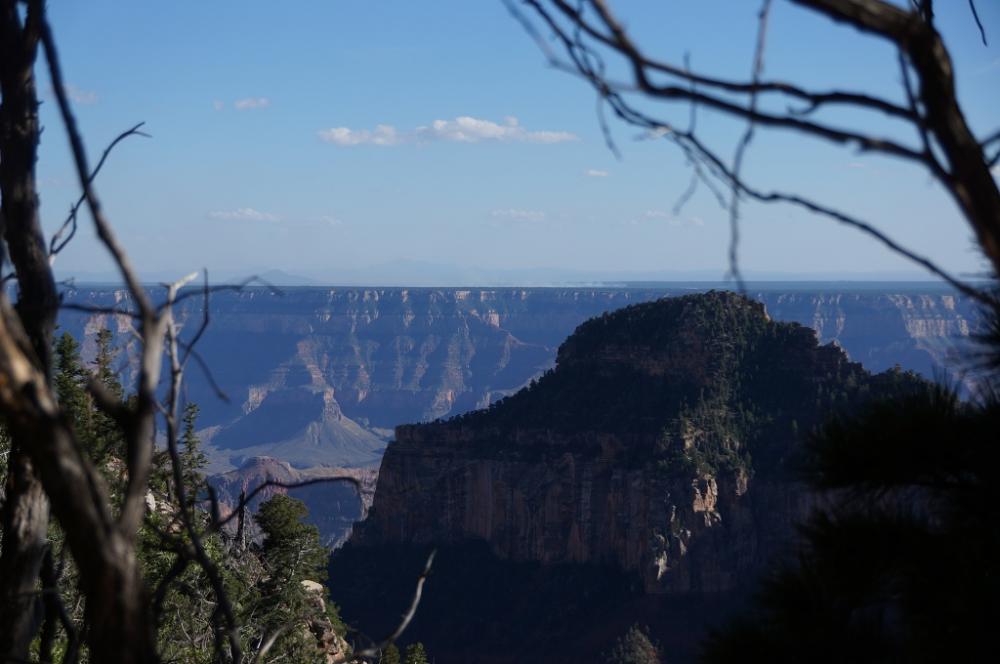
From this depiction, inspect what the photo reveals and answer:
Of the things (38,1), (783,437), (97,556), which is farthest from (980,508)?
(783,437)

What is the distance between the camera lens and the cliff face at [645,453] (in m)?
57.5

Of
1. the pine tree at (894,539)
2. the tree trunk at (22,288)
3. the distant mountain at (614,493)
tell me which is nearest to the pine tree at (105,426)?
the tree trunk at (22,288)

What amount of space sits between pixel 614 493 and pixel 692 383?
783 cm

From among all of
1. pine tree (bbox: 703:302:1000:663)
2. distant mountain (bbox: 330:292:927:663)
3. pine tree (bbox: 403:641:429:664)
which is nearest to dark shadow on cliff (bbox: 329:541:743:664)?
distant mountain (bbox: 330:292:927:663)

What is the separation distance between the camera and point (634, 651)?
159ft

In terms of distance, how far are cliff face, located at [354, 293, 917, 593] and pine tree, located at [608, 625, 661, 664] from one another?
8175 millimetres

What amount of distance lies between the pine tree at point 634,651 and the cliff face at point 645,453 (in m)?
8.18

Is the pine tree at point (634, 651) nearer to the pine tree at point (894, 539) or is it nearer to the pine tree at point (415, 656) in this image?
the pine tree at point (415, 656)

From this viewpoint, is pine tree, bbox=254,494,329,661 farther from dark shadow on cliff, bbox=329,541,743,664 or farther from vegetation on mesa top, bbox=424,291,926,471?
vegetation on mesa top, bbox=424,291,926,471

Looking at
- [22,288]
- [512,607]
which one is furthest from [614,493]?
[22,288]

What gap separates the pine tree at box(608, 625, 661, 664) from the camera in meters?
48.0

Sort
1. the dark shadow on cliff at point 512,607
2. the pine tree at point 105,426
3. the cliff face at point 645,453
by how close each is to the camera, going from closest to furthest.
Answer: the pine tree at point 105,426 < the dark shadow on cliff at point 512,607 < the cliff face at point 645,453

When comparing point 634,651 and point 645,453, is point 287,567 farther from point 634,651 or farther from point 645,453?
point 645,453

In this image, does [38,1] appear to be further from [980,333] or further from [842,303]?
[842,303]
